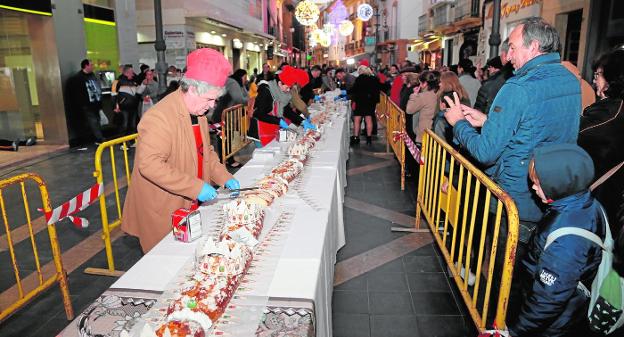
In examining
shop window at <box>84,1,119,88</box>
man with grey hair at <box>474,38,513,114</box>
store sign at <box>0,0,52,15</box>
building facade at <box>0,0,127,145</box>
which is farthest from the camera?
shop window at <box>84,1,119,88</box>

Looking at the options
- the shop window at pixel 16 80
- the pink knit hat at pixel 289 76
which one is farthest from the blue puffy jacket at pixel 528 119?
the shop window at pixel 16 80

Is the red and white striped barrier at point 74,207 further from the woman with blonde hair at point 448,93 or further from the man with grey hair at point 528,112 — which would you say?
the woman with blonde hair at point 448,93

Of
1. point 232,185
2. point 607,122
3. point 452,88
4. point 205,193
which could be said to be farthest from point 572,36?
point 205,193

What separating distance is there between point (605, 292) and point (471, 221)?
1.03m

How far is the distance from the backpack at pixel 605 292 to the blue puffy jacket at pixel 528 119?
0.62m

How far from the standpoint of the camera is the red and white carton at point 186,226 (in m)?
2.48

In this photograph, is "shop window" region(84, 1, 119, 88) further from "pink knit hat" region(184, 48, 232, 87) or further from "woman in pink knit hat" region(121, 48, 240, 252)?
"pink knit hat" region(184, 48, 232, 87)

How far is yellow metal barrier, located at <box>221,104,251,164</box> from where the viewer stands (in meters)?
8.19

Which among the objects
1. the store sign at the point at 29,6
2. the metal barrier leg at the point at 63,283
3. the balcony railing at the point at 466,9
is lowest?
the metal barrier leg at the point at 63,283

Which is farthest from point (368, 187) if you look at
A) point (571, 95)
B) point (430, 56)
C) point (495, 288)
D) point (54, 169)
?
point (430, 56)

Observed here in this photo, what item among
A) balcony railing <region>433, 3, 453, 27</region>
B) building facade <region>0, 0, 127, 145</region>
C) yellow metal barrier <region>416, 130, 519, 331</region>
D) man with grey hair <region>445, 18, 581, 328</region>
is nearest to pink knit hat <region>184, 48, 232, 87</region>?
man with grey hair <region>445, 18, 581, 328</region>

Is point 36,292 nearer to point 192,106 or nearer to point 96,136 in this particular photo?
point 192,106

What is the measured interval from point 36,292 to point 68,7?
9534 millimetres

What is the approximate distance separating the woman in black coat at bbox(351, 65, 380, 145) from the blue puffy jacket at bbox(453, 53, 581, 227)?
7.89 m
